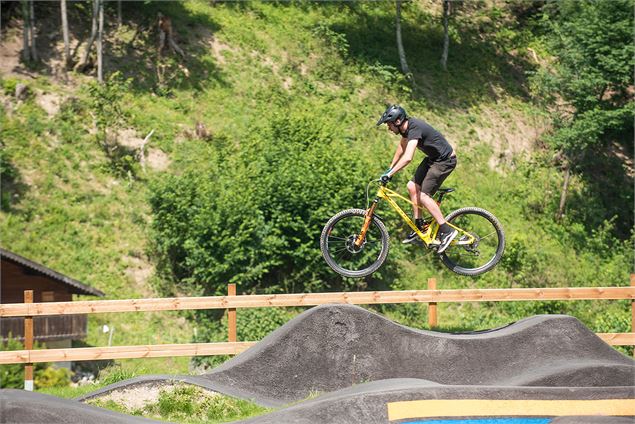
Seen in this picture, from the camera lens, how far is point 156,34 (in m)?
34.3

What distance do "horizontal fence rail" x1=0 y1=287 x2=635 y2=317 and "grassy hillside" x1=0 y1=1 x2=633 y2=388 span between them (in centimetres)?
789

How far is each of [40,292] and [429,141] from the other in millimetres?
16746

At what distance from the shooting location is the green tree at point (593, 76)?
3092cm

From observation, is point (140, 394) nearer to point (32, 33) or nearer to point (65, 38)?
point (65, 38)

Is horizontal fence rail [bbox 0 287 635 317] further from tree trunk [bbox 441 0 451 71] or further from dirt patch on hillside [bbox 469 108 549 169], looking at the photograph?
tree trunk [bbox 441 0 451 71]

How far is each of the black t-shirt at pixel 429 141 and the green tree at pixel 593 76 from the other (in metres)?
21.4

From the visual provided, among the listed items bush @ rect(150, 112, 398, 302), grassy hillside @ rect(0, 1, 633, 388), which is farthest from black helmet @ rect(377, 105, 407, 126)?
bush @ rect(150, 112, 398, 302)

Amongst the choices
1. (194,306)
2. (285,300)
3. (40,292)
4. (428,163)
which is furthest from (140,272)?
(428,163)

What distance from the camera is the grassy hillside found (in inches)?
1019

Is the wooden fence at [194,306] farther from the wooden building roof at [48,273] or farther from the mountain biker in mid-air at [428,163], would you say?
the wooden building roof at [48,273]

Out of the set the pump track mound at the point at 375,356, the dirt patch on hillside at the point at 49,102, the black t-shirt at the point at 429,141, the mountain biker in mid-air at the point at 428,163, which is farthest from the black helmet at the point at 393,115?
the dirt patch on hillside at the point at 49,102

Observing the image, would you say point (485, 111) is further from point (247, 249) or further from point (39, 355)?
point (39, 355)

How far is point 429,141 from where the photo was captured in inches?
444

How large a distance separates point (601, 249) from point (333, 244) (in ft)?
Answer: 72.9
